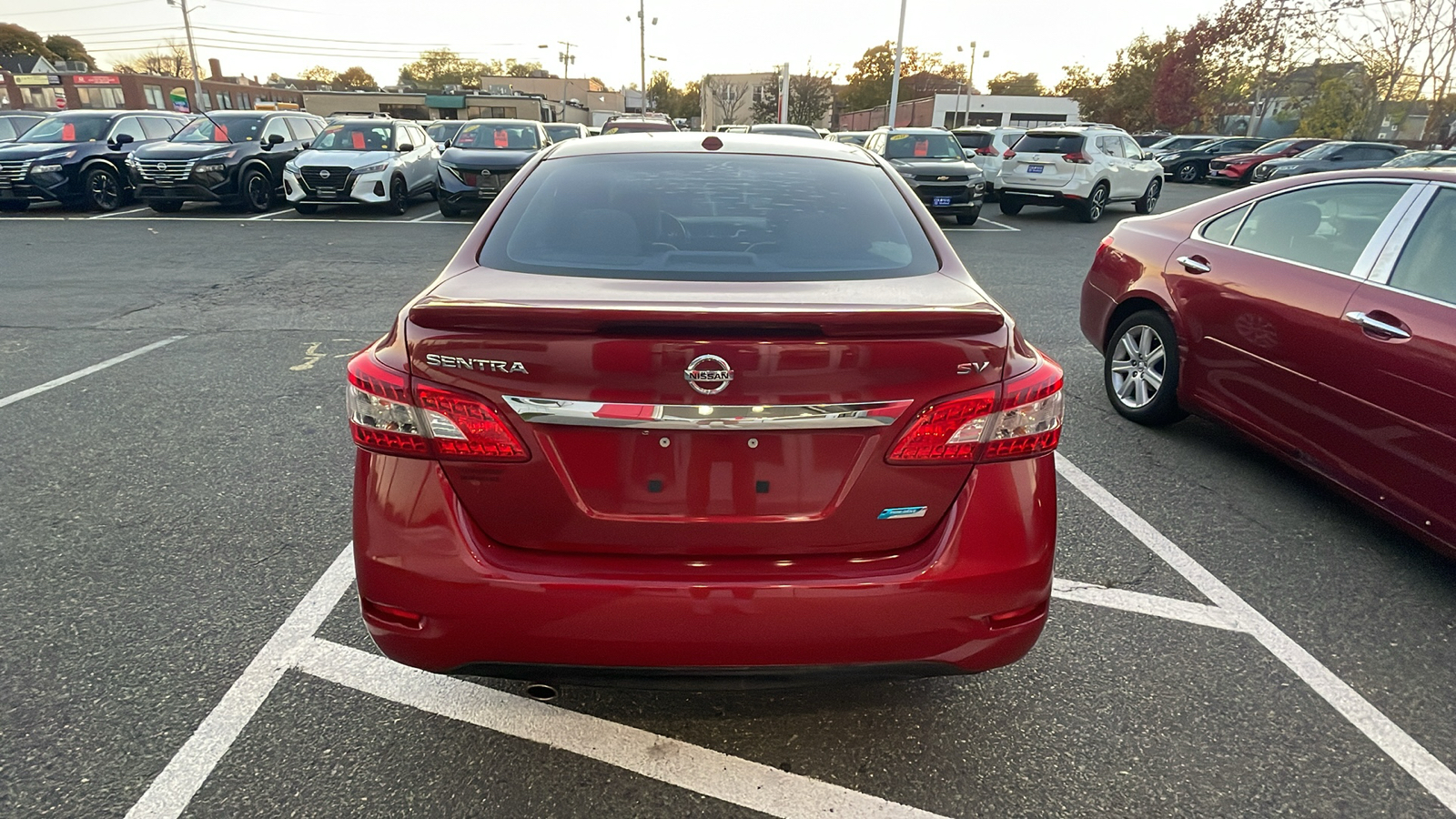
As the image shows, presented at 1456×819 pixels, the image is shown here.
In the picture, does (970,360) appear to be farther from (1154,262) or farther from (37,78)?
(37,78)

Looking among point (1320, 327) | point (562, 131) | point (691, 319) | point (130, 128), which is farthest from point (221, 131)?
point (1320, 327)

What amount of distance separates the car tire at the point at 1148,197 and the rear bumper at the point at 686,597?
17.2m

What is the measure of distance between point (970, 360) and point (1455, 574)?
113 inches

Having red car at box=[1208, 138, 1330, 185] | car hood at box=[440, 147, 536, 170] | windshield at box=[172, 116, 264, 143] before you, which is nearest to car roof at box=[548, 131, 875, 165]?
car hood at box=[440, 147, 536, 170]

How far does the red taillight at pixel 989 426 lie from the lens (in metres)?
1.79

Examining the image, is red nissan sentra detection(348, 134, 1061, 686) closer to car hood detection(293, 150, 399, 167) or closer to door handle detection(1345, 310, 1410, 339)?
door handle detection(1345, 310, 1410, 339)

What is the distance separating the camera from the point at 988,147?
715 inches

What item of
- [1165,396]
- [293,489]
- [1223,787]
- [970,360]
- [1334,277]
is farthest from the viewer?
[1165,396]

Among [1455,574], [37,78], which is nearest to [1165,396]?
[1455,574]

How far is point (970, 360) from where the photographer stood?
70.4 inches

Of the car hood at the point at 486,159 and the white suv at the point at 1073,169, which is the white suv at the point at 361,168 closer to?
the car hood at the point at 486,159

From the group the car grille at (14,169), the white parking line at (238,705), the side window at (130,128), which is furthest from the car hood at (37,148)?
the white parking line at (238,705)

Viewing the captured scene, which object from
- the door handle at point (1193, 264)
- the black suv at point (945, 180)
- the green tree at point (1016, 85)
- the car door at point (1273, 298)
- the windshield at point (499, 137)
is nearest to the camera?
the car door at point (1273, 298)

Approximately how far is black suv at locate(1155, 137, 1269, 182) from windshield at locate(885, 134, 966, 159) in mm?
17485
